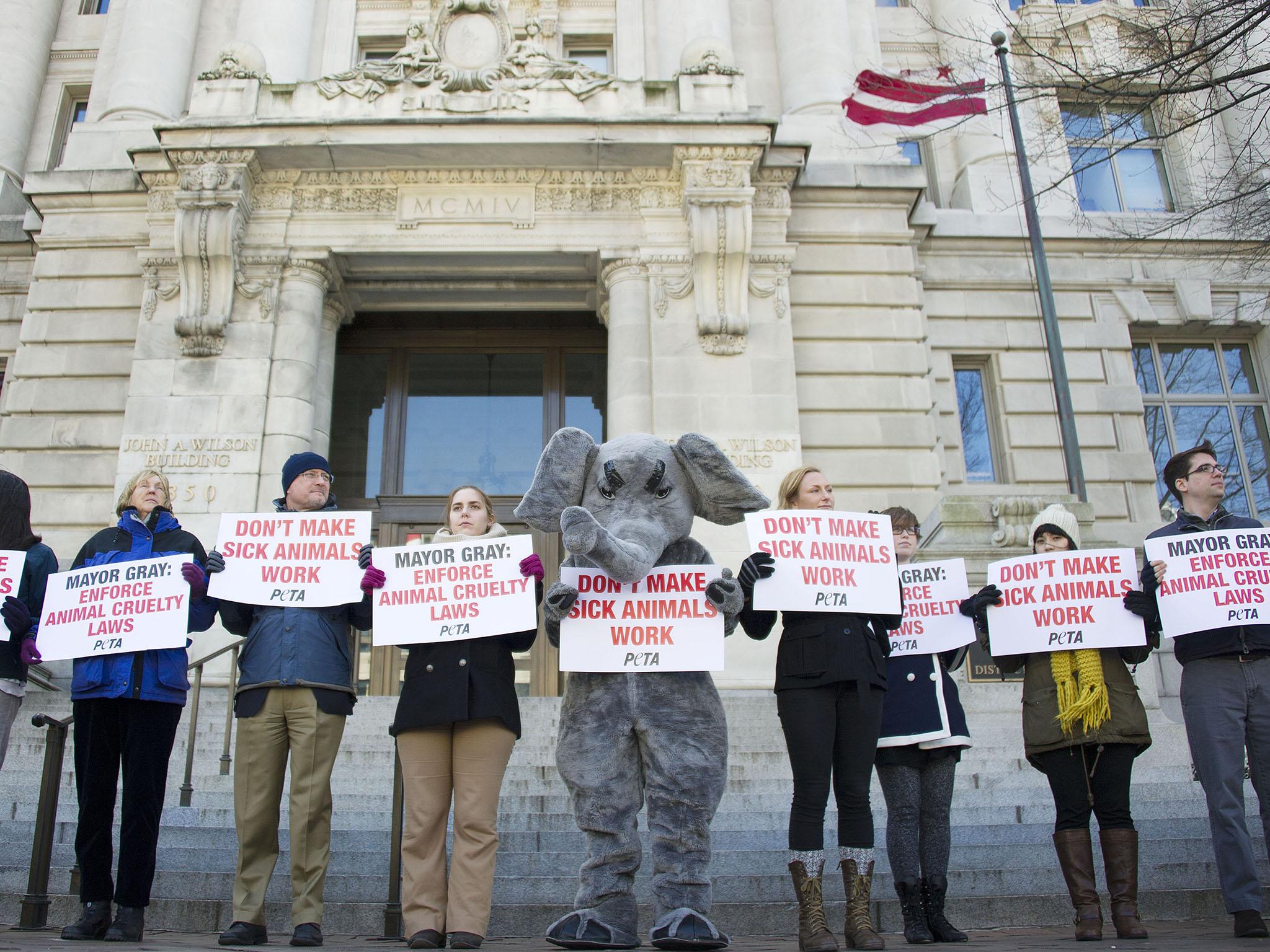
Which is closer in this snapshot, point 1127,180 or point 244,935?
point 244,935

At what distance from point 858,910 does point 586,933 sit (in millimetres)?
1166

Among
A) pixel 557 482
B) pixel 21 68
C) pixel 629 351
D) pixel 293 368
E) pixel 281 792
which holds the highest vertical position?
pixel 21 68

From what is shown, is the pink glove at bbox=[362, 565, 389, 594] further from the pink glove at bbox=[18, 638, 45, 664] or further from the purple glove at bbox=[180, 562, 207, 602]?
the pink glove at bbox=[18, 638, 45, 664]

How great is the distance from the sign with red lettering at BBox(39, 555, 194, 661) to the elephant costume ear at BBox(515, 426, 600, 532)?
6.17 feet

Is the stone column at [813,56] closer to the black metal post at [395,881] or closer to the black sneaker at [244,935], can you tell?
the black metal post at [395,881]

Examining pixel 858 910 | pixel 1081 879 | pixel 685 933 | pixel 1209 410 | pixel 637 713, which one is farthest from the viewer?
pixel 1209 410

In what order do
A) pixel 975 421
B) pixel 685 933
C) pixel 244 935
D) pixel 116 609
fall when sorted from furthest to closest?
pixel 975 421, pixel 116 609, pixel 244 935, pixel 685 933

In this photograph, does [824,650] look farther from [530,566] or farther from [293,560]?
[293,560]

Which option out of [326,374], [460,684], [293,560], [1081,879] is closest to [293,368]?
[326,374]

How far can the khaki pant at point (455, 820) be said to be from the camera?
4.65m

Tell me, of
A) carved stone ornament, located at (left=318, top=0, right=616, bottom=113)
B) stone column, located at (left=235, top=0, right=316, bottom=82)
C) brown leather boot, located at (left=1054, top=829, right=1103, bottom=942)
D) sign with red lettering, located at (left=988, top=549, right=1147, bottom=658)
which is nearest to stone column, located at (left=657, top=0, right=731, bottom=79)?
carved stone ornament, located at (left=318, top=0, right=616, bottom=113)

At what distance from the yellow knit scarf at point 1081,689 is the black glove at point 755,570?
170 centimetres

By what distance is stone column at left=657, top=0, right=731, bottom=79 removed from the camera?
15891 millimetres

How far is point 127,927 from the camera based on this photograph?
480 cm
